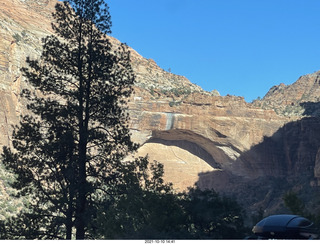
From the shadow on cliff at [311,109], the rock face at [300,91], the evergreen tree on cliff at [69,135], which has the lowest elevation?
the evergreen tree on cliff at [69,135]

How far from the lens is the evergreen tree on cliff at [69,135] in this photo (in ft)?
65.9

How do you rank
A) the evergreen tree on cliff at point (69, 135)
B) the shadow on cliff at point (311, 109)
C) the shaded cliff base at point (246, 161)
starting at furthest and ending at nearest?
the shadow on cliff at point (311, 109)
the shaded cliff base at point (246, 161)
the evergreen tree on cliff at point (69, 135)

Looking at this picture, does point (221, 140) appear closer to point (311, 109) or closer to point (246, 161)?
point (246, 161)

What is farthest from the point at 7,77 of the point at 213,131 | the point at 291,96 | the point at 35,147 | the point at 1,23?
the point at 291,96

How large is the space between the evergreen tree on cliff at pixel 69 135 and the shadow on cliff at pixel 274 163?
2300 inches

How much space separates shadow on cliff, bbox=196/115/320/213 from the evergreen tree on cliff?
5841 cm

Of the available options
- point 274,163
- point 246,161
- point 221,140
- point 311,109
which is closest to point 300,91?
point 311,109

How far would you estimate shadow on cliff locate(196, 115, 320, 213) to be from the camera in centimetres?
7825

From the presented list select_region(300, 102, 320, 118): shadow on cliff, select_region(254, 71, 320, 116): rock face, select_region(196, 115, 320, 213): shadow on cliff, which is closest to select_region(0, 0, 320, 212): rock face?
→ select_region(196, 115, 320, 213): shadow on cliff

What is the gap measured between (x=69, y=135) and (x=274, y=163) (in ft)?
219

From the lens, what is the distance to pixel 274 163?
266ft

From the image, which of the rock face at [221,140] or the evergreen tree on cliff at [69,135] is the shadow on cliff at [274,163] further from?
the evergreen tree on cliff at [69,135]

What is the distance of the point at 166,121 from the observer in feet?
253

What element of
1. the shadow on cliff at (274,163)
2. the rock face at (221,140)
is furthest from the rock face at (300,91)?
the rock face at (221,140)
